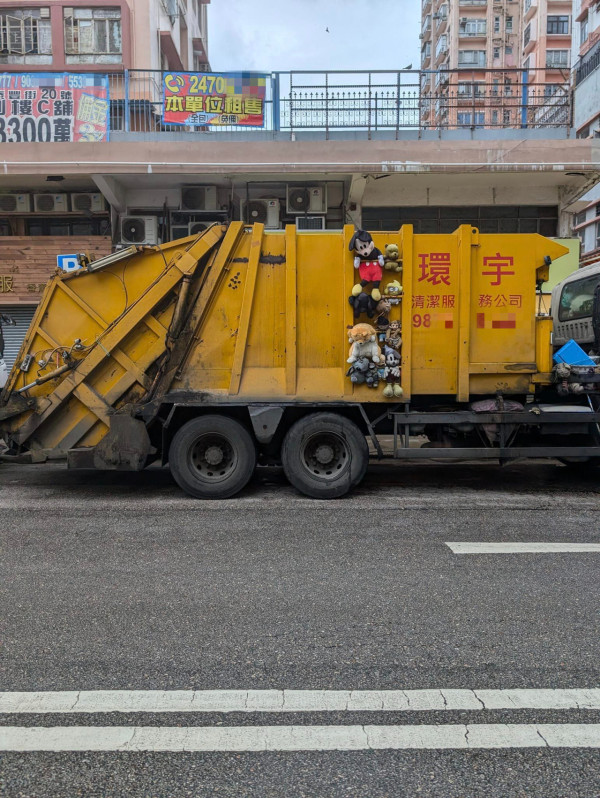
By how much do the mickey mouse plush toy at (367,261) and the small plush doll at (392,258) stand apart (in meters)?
0.07

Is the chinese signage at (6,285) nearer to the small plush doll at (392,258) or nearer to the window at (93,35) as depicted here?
the window at (93,35)

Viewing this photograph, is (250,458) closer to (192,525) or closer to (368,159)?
(192,525)

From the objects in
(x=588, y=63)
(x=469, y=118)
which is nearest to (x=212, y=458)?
(x=469, y=118)

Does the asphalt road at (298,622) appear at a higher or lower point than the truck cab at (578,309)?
lower

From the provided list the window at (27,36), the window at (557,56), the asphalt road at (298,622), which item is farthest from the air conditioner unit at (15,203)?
the window at (557,56)

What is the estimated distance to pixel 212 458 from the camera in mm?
7086

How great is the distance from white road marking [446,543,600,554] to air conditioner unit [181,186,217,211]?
11295 mm

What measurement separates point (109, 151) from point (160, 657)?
485 inches

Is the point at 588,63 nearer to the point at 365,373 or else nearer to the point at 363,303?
the point at 363,303

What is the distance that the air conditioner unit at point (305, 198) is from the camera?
563 inches

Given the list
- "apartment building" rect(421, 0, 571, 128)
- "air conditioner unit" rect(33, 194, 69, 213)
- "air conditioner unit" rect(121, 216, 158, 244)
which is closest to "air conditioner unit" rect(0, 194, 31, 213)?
"air conditioner unit" rect(33, 194, 69, 213)

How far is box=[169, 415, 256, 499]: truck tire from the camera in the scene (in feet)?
23.0

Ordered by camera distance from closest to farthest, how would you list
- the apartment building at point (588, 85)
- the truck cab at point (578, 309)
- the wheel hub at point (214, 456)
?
the wheel hub at point (214, 456)
the truck cab at point (578, 309)
the apartment building at point (588, 85)

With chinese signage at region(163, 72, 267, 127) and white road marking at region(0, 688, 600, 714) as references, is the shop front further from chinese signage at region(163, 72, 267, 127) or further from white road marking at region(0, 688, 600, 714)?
white road marking at region(0, 688, 600, 714)
